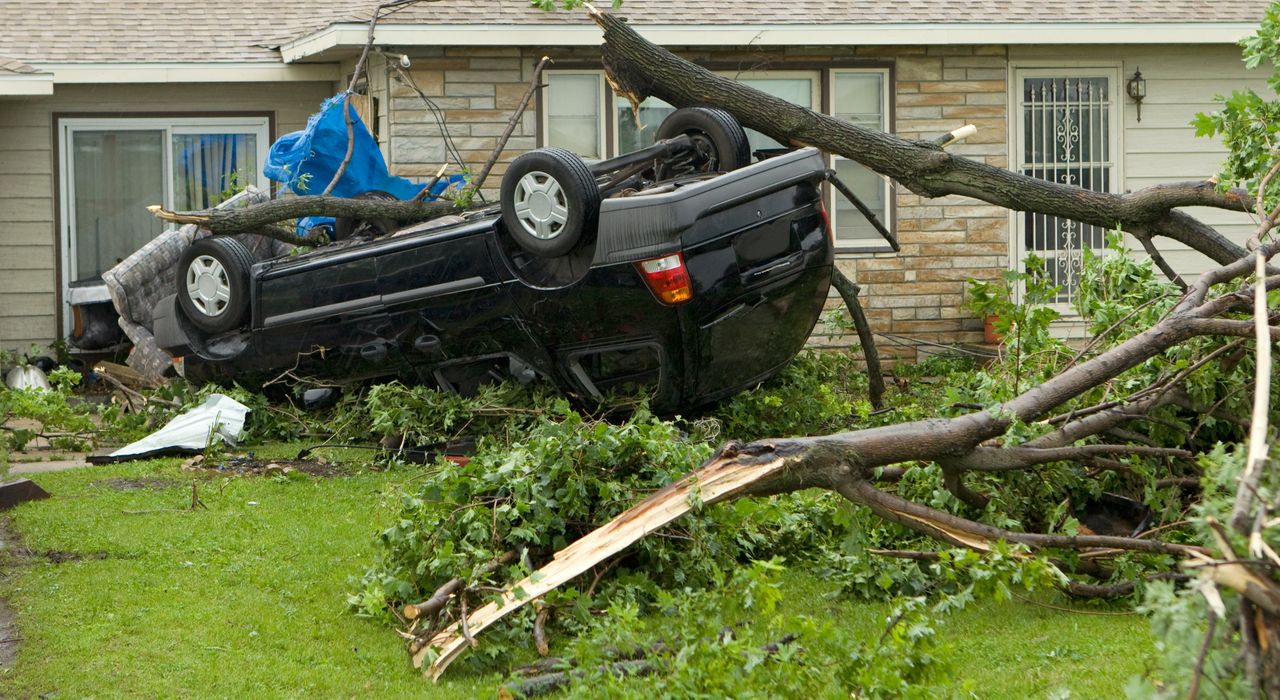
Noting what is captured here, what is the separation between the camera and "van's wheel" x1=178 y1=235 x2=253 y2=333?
910cm

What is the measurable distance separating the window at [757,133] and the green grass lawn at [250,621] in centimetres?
602

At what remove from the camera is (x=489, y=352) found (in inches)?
326

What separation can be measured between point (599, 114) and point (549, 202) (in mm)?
4837

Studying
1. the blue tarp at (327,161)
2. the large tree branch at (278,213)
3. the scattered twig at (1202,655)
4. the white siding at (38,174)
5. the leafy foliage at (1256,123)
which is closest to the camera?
the scattered twig at (1202,655)

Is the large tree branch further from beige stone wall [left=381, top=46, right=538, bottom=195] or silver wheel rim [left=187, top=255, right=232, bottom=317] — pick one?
beige stone wall [left=381, top=46, right=538, bottom=195]

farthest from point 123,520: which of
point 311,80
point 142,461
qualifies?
point 311,80

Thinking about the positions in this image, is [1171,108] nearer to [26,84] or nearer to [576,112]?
[576,112]

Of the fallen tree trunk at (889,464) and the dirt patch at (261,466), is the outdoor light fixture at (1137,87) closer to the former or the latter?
the fallen tree trunk at (889,464)

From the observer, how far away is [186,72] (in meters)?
13.0

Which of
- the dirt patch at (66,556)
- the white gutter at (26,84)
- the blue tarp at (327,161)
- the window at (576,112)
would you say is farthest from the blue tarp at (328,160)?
the dirt patch at (66,556)

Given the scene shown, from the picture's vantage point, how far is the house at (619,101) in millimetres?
12000

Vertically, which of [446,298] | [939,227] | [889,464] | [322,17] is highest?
[322,17]

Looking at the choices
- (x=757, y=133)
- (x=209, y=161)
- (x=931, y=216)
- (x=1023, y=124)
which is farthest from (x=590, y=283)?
(x=209, y=161)

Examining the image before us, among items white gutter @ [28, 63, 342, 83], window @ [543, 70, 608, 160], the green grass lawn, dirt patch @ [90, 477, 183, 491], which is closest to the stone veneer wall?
window @ [543, 70, 608, 160]
